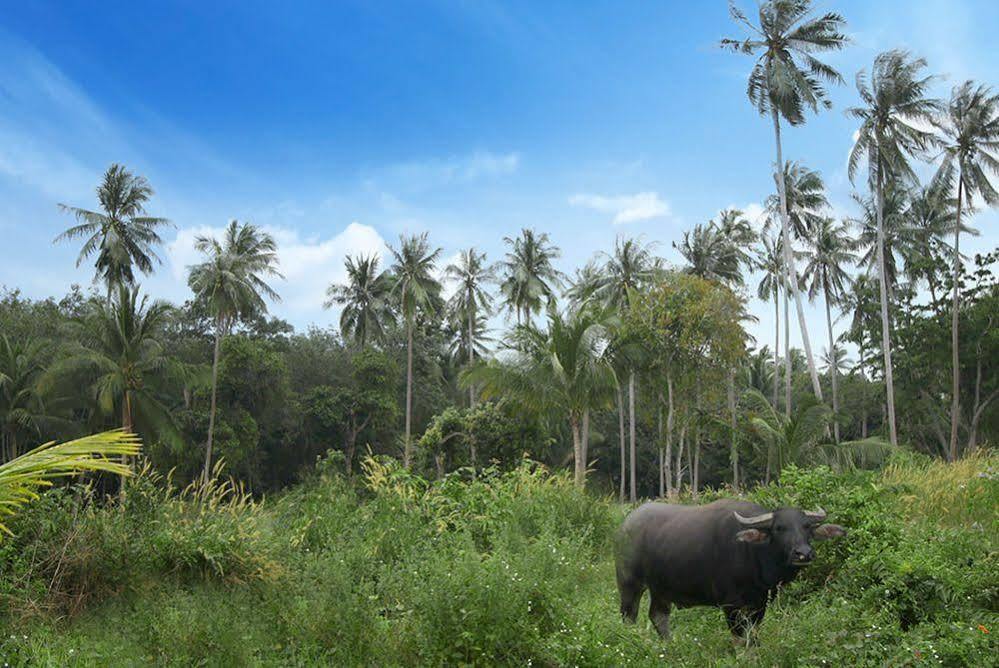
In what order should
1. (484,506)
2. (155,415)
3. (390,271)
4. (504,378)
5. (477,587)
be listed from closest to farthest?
(477,587)
(484,506)
(504,378)
(155,415)
(390,271)

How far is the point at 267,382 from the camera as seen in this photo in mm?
35375

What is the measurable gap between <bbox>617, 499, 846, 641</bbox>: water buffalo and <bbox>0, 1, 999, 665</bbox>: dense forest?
1.07 ft

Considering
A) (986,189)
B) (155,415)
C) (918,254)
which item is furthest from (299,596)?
(918,254)

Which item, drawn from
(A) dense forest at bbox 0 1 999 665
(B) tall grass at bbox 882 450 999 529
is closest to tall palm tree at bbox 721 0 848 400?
(A) dense forest at bbox 0 1 999 665

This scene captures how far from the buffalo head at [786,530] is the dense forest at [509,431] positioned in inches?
21.2

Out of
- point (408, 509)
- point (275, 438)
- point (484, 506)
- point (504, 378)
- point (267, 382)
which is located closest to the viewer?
point (408, 509)

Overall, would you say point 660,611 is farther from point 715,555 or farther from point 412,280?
point 412,280

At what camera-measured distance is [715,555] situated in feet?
20.5

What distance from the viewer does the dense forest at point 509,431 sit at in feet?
20.3

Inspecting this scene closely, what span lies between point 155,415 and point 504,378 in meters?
13.7

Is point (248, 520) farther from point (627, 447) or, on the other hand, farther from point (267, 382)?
point (627, 447)

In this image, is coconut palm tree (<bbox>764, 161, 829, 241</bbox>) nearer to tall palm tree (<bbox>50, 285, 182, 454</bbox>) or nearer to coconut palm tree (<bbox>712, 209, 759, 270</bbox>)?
Answer: coconut palm tree (<bbox>712, 209, 759, 270</bbox>)

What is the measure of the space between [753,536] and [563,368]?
13315 millimetres

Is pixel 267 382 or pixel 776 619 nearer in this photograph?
pixel 776 619
